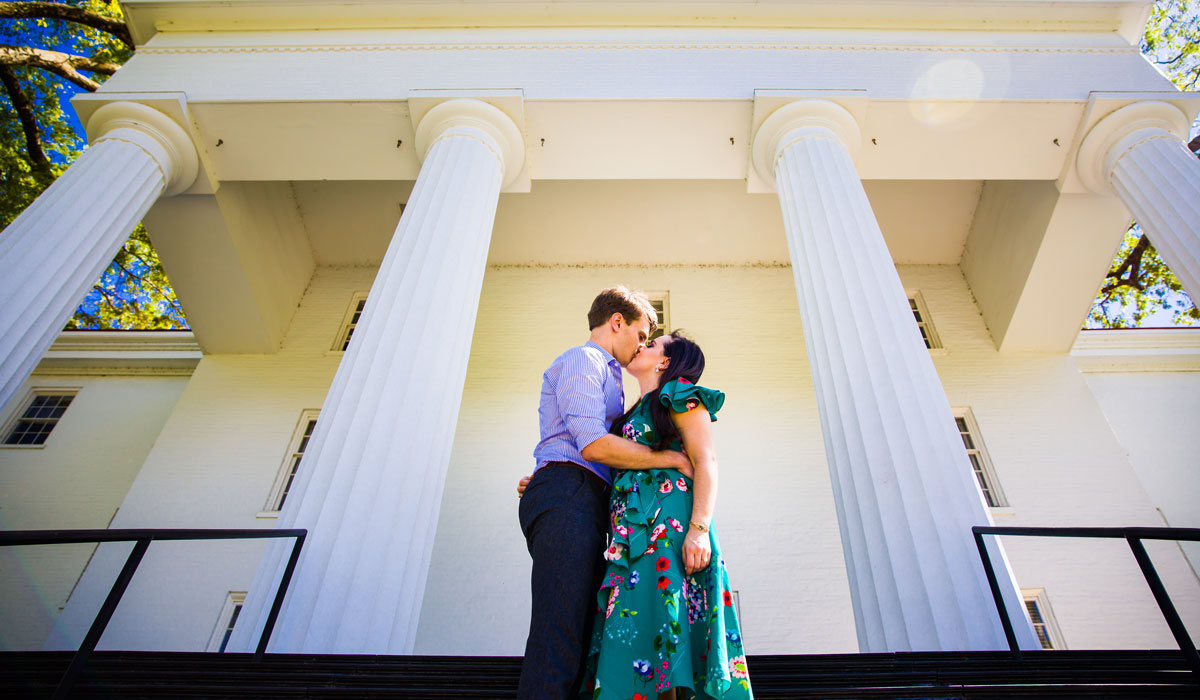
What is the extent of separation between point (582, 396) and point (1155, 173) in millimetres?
8743

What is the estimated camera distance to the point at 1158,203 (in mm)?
7715

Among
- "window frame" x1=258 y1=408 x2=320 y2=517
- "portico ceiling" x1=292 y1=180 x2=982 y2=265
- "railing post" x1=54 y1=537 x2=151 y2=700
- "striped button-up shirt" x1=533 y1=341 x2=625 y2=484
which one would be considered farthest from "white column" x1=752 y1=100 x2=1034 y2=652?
"window frame" x1=258 y1=408 x2=320 y2=517

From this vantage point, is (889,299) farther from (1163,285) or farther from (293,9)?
(1163,285)

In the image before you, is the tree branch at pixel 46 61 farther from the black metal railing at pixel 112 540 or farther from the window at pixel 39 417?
the black metal railing at pixel 112 540

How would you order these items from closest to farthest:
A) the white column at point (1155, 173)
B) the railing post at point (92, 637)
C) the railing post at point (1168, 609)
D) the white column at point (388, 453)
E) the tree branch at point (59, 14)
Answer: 1. the railing post at point (92, 637)
2. the railing post at point (1168, 609)
3. the white column at point (388, 453)
4. the white column at point (1155, 173)
5. the tree branch at point (59, 14)

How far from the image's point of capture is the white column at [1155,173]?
7133 millimetres

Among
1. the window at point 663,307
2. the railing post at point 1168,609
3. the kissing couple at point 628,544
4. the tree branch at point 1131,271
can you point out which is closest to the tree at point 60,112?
the window at point 663,307

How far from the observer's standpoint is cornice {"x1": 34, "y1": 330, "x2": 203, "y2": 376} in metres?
13.1

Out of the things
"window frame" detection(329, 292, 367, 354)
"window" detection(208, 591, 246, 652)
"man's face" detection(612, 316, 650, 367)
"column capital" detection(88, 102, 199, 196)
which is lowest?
"man's face" detection(612, 316, 650, 367)

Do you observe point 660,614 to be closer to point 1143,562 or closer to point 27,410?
point 1143,562

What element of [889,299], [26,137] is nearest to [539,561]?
[889,299]

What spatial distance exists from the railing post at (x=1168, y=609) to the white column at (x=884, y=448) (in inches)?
30.9

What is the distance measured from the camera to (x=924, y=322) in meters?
13.2

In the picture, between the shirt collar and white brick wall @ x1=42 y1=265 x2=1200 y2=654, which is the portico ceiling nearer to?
white brick wall @ x1=42 y1=265 x2=1200 y2=654
